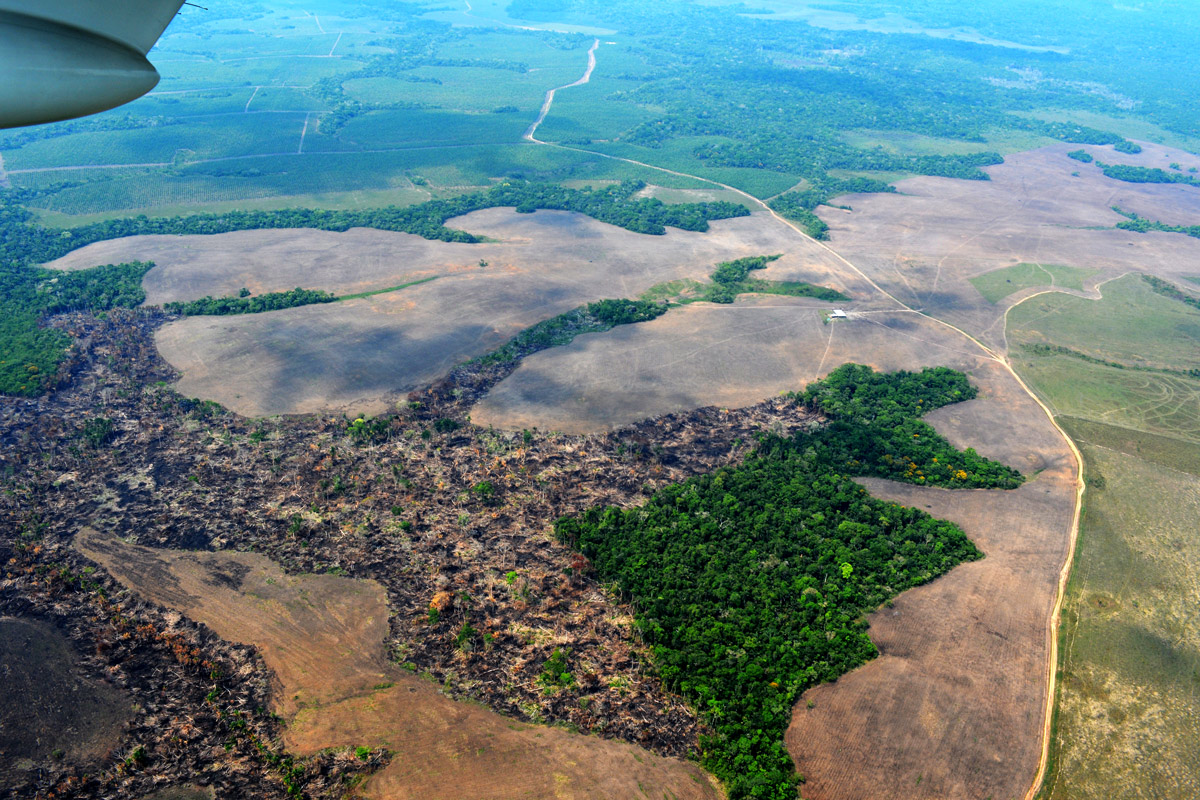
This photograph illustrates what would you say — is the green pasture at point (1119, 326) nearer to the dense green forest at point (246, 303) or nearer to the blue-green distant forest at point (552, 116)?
the blue-green distant forest at point (552, 116)

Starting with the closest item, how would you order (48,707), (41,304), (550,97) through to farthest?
1. (48,707)
2. (41,304)
3. (550,97)

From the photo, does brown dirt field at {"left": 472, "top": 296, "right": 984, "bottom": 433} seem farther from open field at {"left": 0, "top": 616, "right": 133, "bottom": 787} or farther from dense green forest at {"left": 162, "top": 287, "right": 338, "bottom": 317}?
open field at {"left": 0, "top": 616, "right": 133, "bottom": 787}

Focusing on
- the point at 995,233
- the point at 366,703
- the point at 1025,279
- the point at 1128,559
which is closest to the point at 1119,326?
the point at 1025,279

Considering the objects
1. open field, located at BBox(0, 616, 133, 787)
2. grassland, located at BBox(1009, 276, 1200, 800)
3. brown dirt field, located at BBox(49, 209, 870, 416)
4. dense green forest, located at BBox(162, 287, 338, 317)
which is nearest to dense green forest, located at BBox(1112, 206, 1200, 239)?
grassland, located at BBox(1009, 276, 1200, 800)

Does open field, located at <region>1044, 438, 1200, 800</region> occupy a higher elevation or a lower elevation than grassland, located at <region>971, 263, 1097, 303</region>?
lower

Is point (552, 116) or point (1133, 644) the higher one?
point (552, 116)

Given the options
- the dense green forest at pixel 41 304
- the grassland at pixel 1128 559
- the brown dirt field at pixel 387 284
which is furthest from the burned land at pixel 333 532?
the grassland at pixel 1128 559

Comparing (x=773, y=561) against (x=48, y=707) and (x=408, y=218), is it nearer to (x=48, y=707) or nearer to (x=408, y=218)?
(x=48, y=707)
